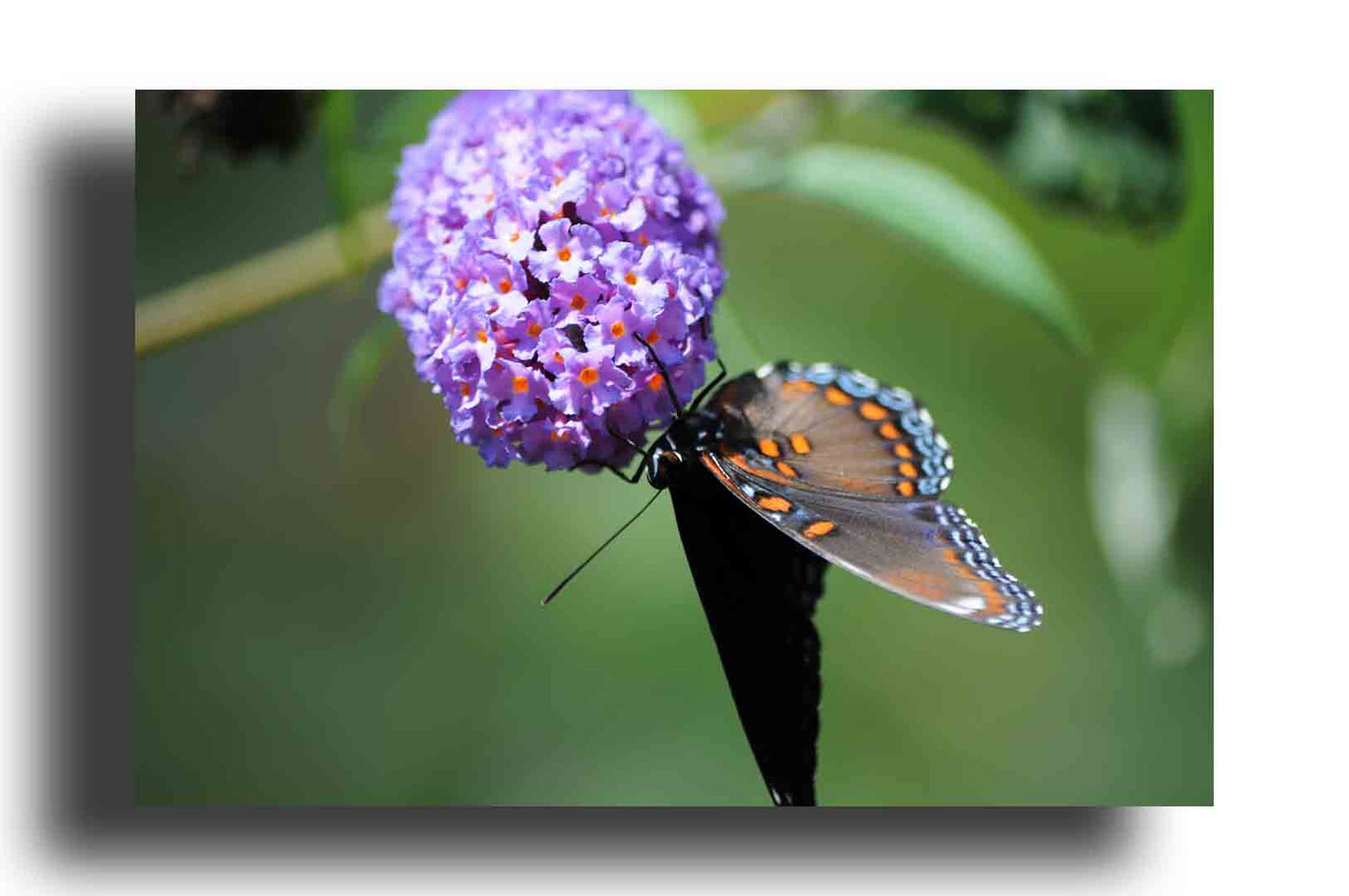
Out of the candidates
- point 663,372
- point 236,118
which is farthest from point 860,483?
point 236,118

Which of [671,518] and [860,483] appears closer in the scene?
[860,483]

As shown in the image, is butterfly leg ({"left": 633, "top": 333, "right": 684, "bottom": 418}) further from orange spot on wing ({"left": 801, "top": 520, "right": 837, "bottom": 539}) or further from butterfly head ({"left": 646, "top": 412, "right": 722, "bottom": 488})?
orange spot on wing ({"left": 801, "top": 520, "right": 837, "bottom": 539})

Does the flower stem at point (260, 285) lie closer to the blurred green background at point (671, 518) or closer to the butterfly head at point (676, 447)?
the blurred green background at point (671, 518)

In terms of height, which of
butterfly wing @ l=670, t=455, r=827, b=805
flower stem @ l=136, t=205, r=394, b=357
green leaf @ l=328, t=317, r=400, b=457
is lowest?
butterfly wing @ l=670, t=455, r=827, b=805

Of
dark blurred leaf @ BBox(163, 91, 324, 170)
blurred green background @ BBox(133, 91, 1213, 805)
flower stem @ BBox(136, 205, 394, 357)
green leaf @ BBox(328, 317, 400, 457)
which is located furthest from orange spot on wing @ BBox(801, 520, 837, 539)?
dark blurred leaf @ BBox(163, 91, 324, 170)
